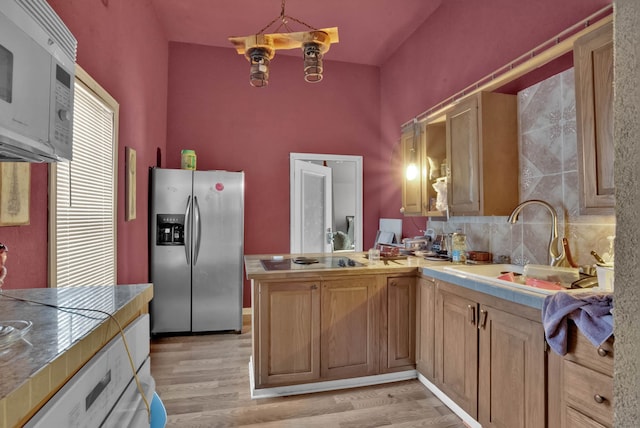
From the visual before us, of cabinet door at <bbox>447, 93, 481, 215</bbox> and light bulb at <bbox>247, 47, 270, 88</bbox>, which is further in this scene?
cabinet door at <bbox>447, 93, 481, 215</bbox>

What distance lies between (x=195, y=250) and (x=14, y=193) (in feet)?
7.57

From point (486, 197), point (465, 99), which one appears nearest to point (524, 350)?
point (486, 197)

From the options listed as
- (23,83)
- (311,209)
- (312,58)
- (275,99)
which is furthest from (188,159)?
(23,83)

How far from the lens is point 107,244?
2449 mm

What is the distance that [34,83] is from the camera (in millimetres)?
904

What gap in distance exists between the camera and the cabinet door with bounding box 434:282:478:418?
6.49ft

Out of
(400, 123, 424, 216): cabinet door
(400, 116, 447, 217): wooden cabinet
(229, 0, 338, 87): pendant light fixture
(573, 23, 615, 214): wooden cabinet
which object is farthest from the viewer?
(400, 123, 424, 216): cabinet door

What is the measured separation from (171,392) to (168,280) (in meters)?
1.38

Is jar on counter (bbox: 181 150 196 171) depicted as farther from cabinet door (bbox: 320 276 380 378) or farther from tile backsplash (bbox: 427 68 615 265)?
tile backsplash (bbox: 427 68 615 265)

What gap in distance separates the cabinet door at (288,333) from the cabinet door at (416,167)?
1354 mm

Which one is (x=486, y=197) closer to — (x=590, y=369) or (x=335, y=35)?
(x=590, y=369)

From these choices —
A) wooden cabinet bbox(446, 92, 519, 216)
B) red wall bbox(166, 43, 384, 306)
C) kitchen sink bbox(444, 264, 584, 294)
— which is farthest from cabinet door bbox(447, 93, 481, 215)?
red wall bbox(166, 43, 384, 306)

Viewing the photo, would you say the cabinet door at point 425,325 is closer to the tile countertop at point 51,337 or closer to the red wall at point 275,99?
the red wall at point 275,99

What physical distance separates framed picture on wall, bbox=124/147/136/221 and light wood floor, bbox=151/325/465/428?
1280 millimetres
